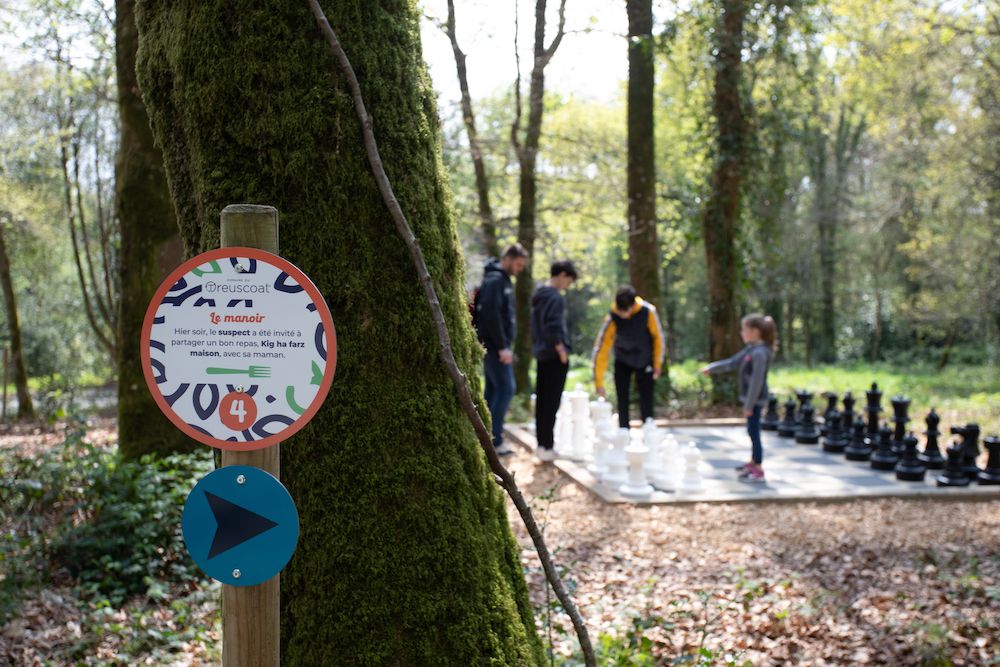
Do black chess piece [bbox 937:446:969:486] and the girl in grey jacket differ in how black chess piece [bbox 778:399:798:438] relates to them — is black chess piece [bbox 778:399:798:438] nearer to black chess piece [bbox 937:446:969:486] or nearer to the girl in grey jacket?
black chess piece [bbox 937:446:969:486]

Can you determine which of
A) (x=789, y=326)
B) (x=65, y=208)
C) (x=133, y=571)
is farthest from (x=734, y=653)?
(x=789, y=326)

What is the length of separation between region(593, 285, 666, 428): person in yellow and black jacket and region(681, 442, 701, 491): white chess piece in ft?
4.43

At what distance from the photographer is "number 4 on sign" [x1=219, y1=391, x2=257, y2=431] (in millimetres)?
1861

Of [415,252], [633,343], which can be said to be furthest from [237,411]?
[633,343]

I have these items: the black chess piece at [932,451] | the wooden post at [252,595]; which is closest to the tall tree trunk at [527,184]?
the black chess piece at [932,451]

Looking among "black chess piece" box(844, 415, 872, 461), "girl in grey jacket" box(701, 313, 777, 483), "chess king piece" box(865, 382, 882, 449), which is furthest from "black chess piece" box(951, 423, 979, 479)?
"girl in grey jacket" box(701, 313, 777, 483)

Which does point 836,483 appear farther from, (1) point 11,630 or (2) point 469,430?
(1) point 11,630

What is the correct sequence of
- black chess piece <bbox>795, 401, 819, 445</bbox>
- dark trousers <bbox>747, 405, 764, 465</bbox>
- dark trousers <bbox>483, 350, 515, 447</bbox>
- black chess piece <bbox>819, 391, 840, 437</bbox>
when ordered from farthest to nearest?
black chess piece <bbox>795, 401, 819, 445</bbox> → black chess piece <bbox>819, 391, 840, 437</bbox> → dark trousers <bbox>483, 350, 515, 447</bbox> → dark trousers <bbox>747, 405, 764, 465</bbox>

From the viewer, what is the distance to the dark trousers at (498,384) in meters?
7.97

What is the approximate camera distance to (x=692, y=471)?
288 inches

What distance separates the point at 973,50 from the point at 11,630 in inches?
845

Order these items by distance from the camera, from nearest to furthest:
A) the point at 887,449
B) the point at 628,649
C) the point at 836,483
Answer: the point at 628,649
the point at 836,483
the point at 887,449

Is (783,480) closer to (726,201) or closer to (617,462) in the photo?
(617,462)

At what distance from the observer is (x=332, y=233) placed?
96.5 inches
